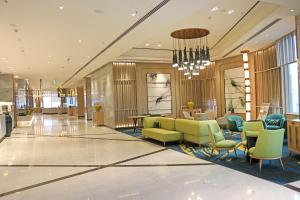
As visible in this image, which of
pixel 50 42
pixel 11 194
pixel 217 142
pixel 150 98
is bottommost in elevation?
pixel 11 194

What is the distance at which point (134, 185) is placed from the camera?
4.59m

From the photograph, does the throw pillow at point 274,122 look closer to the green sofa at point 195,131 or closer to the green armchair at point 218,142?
the green sofa at point 195,131

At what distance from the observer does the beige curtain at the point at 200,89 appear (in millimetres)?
14891

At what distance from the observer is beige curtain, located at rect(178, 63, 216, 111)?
1489cm

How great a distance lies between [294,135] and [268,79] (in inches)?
208

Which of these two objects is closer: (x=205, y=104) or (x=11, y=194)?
(x=11, y=194)

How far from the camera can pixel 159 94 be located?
1459cm

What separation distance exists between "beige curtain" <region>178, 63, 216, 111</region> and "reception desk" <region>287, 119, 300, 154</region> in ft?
27.4

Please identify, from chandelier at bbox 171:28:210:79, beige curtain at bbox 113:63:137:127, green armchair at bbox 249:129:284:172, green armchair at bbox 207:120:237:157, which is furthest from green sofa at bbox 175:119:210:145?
beige curtain at bbox 113:63:137:127

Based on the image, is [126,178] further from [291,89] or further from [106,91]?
[106,91]

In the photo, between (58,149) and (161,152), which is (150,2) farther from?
(58,149)

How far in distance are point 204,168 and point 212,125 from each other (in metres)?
1.54

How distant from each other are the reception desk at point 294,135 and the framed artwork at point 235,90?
6.49m


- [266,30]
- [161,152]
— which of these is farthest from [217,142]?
[266,30]
